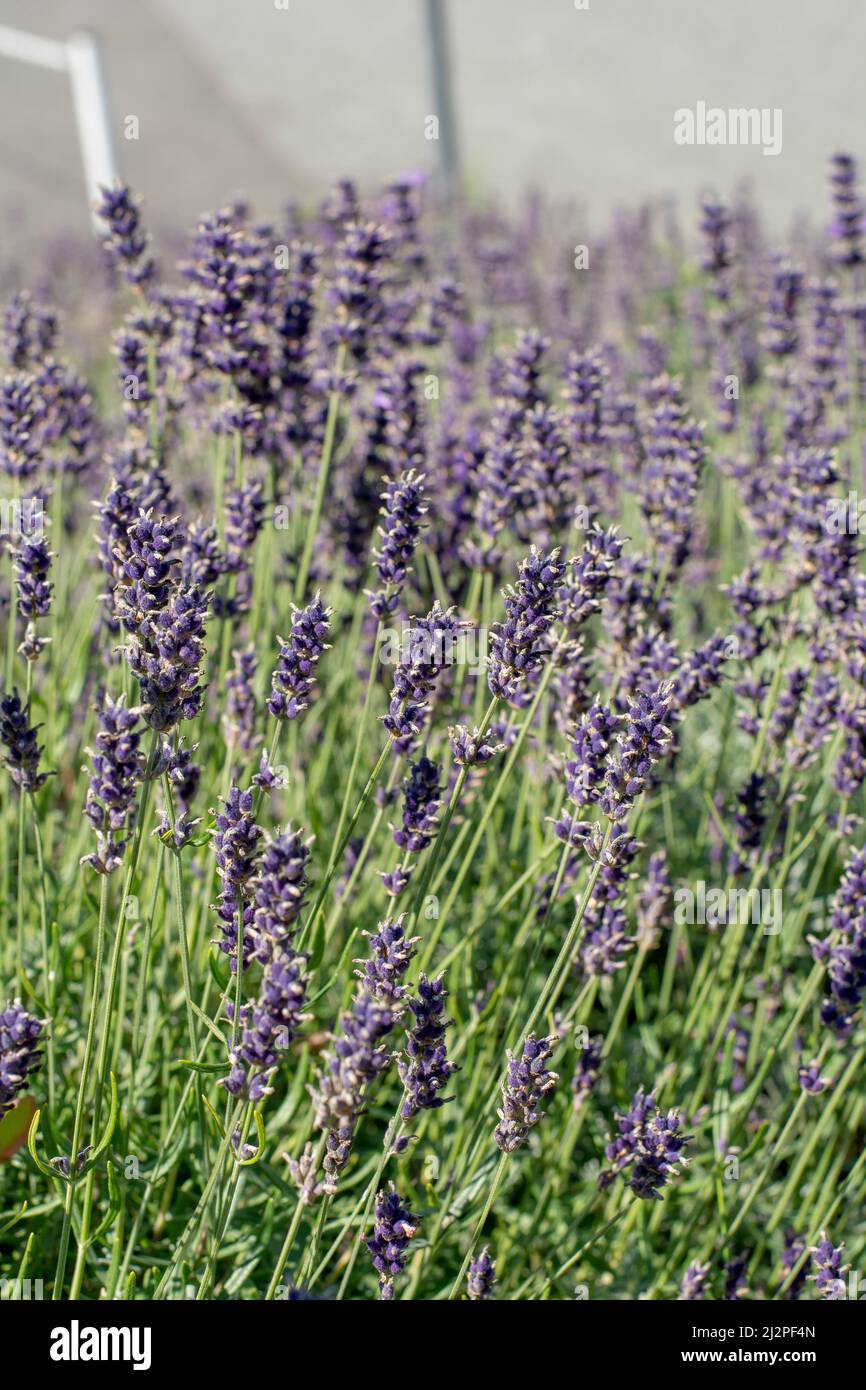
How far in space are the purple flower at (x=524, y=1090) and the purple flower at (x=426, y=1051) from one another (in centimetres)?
13

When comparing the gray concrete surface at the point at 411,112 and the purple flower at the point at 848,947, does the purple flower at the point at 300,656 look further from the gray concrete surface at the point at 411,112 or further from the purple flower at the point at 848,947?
the gray concrete surface at the point at 411,112

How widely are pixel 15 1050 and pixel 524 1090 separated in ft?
2.37

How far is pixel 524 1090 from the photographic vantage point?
6.29 ft

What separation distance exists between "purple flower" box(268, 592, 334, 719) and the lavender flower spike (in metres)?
0.57

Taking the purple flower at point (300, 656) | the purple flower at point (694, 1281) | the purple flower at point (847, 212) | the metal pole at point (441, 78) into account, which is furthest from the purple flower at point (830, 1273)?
the metal pole at point (441, 78)

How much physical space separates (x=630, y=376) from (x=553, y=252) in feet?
10.5

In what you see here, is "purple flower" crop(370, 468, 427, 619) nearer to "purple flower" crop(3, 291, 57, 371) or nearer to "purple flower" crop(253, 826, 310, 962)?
"purple flower" crop(253, 826, 310, 962)

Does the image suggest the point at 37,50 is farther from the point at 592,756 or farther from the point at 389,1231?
the point at 389,1231

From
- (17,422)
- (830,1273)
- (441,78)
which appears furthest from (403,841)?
(441,78)

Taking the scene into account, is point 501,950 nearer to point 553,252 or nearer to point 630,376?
point 630,376

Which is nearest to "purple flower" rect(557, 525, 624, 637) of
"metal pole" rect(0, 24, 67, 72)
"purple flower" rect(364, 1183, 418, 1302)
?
"purple flower" rect(364, 1183, 418, 1302)

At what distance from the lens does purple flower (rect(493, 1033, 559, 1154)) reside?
6.23 ft
